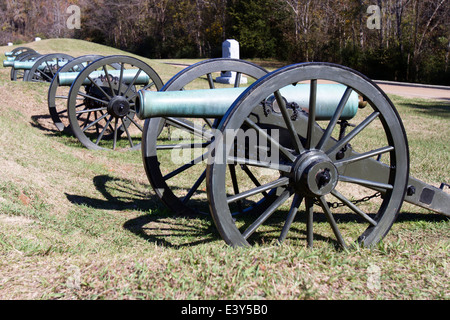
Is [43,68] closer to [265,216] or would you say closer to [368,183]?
[265,216]

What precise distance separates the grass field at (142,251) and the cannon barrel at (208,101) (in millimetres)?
1012

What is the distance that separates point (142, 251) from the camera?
385cm

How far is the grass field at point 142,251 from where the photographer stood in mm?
2816

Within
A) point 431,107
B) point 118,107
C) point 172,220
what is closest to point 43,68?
point 118,107

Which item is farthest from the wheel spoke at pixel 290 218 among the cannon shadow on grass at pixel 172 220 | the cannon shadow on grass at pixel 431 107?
the cannon shadow on grass at pixel 431 107

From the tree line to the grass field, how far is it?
51.4ft

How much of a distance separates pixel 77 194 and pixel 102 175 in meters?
0.95

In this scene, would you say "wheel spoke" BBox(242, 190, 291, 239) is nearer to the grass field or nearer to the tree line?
the grass field

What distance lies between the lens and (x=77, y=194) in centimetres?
554

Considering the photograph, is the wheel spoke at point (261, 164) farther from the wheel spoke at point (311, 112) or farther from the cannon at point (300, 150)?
the wheel spoke at point (311, 112)

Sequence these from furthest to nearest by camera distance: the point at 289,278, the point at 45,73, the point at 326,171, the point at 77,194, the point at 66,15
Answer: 1. the point at 66,15
2. the point at 45,73
3. the point at 77,194
4. the point at 326,171
5. the point at 289,278
